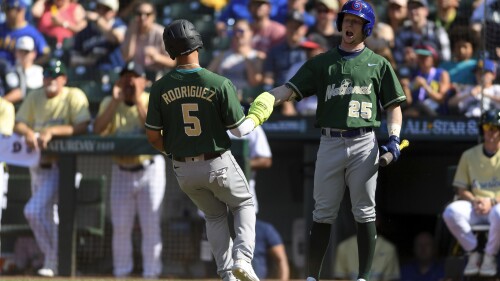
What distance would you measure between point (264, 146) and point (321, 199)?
3353 mm

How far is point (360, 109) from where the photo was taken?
19.7 ft

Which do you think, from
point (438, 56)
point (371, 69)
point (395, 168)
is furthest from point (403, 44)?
point (371, 69)

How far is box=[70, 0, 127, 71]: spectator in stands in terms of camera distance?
1154 centimetres

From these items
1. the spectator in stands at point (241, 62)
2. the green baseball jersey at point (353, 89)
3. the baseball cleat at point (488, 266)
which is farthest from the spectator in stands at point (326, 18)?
the green baseball jersey at point (353, 89)

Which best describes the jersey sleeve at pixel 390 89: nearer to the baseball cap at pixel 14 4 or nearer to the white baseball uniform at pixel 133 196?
the white baseball uniform at pixel 133 196

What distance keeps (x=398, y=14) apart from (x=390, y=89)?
5.25m

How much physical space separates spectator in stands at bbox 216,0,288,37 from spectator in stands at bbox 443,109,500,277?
11.2 ft

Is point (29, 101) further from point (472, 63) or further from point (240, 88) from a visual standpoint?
point (472, 63)

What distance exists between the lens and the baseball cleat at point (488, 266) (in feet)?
28.2

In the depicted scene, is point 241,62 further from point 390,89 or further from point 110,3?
point 390,89

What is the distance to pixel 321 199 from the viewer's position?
6117 millimetres

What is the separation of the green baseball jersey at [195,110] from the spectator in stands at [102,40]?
18.4 feet

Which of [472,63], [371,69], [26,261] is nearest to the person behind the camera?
[371,69]

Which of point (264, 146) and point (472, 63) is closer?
point (264, 146)
